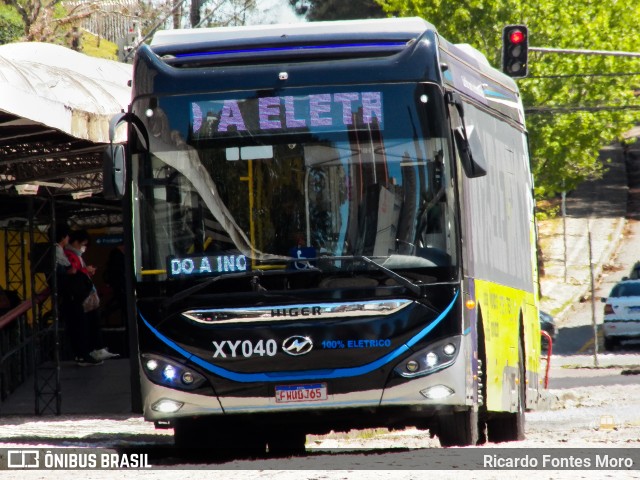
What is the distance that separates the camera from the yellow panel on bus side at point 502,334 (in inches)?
484

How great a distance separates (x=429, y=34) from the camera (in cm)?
1091

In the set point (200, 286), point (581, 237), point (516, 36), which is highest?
point (516, 36)

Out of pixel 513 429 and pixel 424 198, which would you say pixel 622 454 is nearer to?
pixel 424 198

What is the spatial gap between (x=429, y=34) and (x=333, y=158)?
1.21 meters

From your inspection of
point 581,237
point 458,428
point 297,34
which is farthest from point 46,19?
point 458,428

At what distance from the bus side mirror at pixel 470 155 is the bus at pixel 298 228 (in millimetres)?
13

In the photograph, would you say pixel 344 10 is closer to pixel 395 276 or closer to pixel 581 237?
pixel 581 237

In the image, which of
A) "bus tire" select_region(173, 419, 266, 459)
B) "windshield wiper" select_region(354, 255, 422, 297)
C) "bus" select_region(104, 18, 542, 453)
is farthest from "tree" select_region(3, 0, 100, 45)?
"windshield wiper" select_region(354, 255, 422, 297)

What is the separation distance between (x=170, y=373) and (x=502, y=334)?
368cm

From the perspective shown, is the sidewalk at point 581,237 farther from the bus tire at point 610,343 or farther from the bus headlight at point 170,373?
the bus headlight at point 170,373

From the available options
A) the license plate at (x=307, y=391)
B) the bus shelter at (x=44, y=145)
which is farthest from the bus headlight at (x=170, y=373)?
the bus shelter at (x=44, y=145)

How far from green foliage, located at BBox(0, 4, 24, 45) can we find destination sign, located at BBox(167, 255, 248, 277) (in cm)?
3683

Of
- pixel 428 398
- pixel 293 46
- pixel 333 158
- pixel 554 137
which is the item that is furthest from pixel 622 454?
pixel 554 137

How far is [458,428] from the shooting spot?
38.2ft
